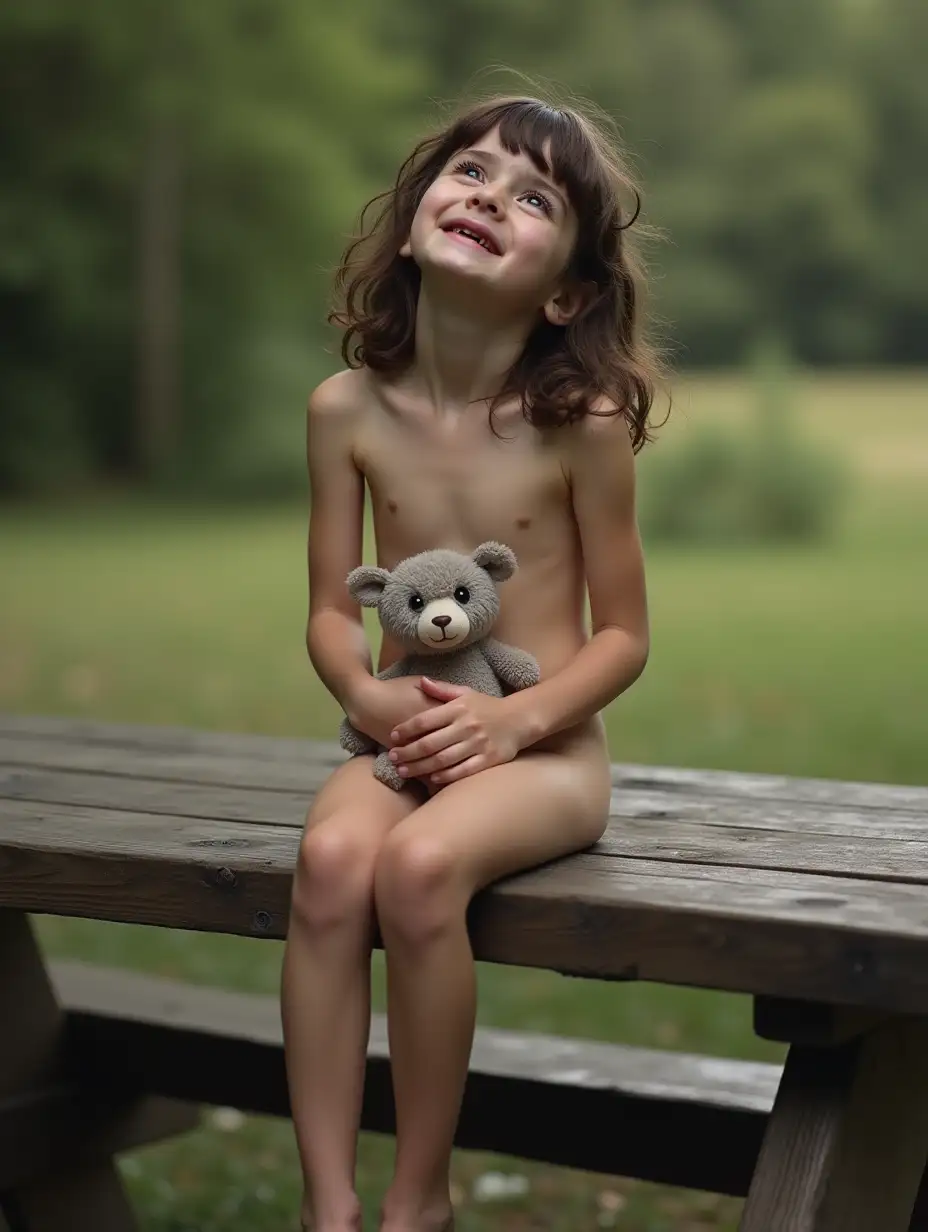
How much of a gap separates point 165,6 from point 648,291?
567 inches

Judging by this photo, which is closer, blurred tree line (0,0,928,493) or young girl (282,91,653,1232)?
young girl (282,91,653,1232)

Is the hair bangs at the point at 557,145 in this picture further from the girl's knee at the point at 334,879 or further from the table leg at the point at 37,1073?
the table leg at the point at 37,1073

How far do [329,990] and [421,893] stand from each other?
16cm

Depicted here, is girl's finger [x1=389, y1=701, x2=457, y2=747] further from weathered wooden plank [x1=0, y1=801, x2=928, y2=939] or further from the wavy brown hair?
the wavy brown hair

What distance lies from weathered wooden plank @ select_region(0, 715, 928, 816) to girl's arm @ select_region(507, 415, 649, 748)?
1.28 feet

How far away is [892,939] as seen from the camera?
162 cm

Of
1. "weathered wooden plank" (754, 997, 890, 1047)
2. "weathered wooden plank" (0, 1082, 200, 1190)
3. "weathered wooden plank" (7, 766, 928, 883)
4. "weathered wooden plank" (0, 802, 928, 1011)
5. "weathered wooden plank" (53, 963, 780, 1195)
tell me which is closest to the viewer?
"weathered wooden plank" (0, 802, 928, 1011)

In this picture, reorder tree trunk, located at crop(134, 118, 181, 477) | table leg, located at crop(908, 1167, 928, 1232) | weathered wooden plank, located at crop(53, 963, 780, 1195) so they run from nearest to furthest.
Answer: table leg, located at crop(908, 1167, 928, 1232)
weathered wooden plank, located at crop(53, 963, 780, 1195)
tree trunk, located at crop(134, 118, 181, 477)

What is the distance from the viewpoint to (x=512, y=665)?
2061 millimetres

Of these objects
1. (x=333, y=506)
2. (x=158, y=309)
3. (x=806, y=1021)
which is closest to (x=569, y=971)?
(x=806, y=1021)

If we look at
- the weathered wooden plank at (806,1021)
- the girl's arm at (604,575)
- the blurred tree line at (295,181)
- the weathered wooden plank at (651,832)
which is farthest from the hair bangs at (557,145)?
the blurred tree line at (295,181)

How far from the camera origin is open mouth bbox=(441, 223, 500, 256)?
6.83ft

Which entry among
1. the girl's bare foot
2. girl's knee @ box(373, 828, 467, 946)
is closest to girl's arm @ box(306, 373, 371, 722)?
girl's knee @ box(373, 828, 467, 946)

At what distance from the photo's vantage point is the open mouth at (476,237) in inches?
82.0
